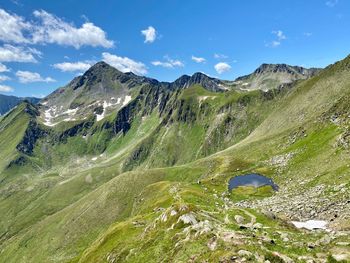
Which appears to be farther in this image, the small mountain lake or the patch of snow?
the small mountain lake

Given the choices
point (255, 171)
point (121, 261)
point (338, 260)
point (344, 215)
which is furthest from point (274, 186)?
point (338, 260)

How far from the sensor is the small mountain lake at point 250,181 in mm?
119406

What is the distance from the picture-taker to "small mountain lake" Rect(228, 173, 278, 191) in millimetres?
119406

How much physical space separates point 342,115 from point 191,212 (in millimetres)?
103848

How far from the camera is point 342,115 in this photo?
14375 cm

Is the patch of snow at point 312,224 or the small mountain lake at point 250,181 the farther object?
the small mountain lake at point 250,181

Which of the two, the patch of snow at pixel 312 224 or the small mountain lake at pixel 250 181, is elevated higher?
the patch of snow at pixel 312 224

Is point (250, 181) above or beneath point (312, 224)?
beneath

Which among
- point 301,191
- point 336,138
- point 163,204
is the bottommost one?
point 163,204

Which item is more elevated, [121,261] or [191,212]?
[191,212]

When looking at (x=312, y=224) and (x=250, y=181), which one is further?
(x=250, y=181)

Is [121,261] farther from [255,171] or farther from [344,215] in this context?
[255,171]

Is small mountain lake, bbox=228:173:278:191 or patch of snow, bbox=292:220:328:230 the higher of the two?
patch of snow, bbox=292:220:328:230

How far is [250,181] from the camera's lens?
12681 centimetres
